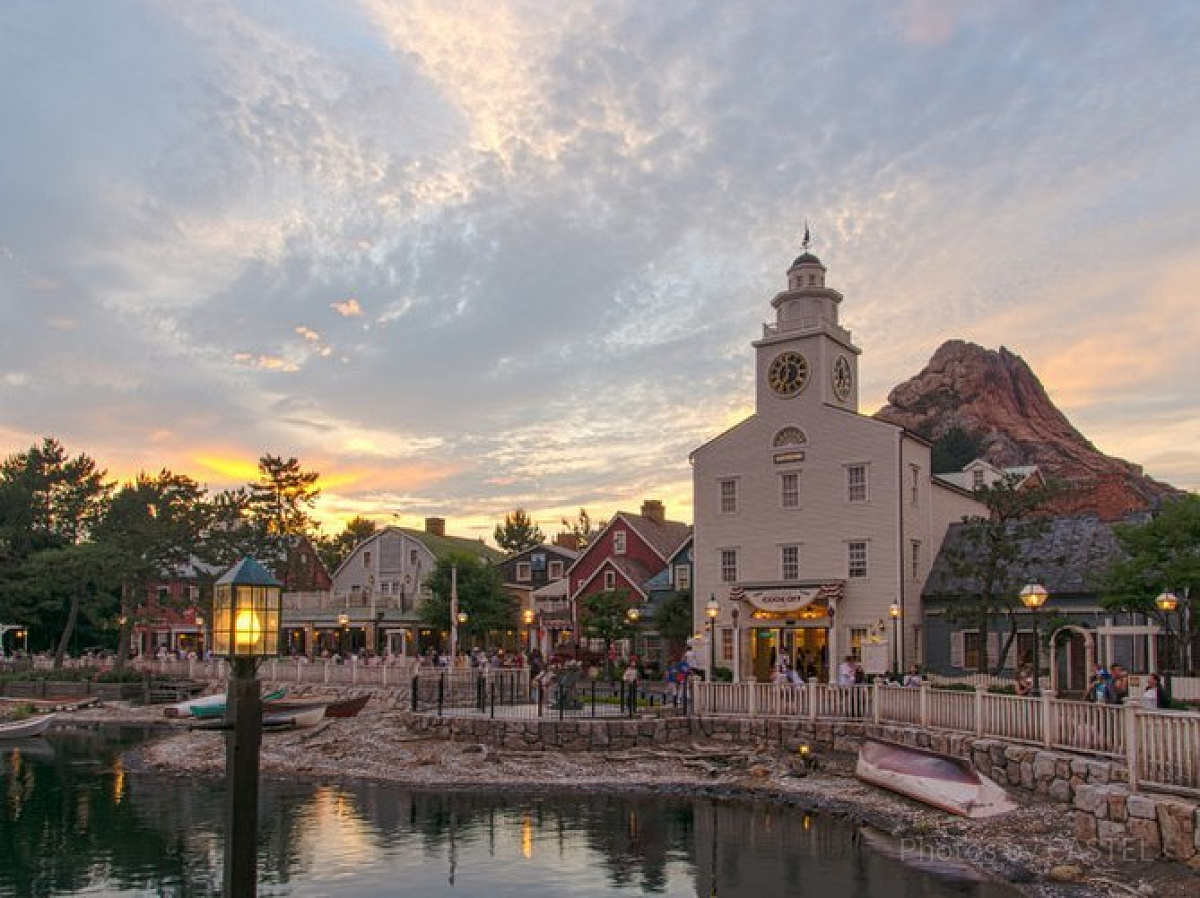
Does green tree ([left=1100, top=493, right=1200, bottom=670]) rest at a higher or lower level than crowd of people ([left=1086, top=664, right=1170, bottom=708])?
higher

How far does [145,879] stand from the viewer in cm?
1828

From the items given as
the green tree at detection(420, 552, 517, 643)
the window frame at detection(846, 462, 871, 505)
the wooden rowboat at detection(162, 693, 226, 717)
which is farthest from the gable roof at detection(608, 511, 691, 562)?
the wooden rowboat at detection(162, 693, 226, 717)

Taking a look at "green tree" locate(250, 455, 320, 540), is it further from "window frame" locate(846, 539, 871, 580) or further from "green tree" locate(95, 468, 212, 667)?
"window frame" locate(846, 539, 871, 580)

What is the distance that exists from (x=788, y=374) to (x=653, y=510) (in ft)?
58.2

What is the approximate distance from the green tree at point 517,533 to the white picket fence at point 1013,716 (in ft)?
234

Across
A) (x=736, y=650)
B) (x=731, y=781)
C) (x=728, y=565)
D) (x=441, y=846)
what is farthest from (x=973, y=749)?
(x=728, y=565)

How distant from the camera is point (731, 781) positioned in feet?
83.6

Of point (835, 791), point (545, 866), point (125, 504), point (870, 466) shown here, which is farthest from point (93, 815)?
point (125, 504)

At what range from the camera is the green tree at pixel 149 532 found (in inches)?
2138

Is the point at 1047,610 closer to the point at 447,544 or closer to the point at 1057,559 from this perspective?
the point at 1057,559

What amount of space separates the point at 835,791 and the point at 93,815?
16.5 metres

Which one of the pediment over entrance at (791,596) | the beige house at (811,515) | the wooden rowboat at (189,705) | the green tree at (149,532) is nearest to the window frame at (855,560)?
the beige house at (811,515)

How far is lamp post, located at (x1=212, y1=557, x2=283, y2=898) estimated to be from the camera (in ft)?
30.1

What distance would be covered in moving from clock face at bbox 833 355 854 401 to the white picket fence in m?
15.0
